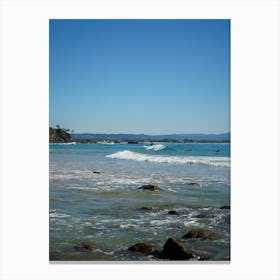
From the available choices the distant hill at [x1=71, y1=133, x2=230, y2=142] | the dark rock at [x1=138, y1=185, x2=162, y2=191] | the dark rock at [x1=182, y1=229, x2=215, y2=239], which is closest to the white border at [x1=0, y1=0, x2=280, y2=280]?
the dark rock at [x1=182, y1=229, x2=215, y2=239]

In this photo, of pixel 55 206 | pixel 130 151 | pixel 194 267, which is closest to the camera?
pixel 194 267

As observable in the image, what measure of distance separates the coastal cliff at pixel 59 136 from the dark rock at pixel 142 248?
115cm

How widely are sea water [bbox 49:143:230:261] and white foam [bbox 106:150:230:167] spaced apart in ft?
0.05

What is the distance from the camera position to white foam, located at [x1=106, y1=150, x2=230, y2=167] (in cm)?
425

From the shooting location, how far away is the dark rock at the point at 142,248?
3.80m

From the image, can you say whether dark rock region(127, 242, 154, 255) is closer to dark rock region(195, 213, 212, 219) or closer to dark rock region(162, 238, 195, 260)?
dark rock region(162, 238, 195, 260)

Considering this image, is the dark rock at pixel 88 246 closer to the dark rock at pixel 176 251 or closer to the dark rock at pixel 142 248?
the dark rock at pixel 142 248

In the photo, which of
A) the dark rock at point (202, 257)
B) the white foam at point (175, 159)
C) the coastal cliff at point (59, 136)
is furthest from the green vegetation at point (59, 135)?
the dark rock at point (202, 257)
